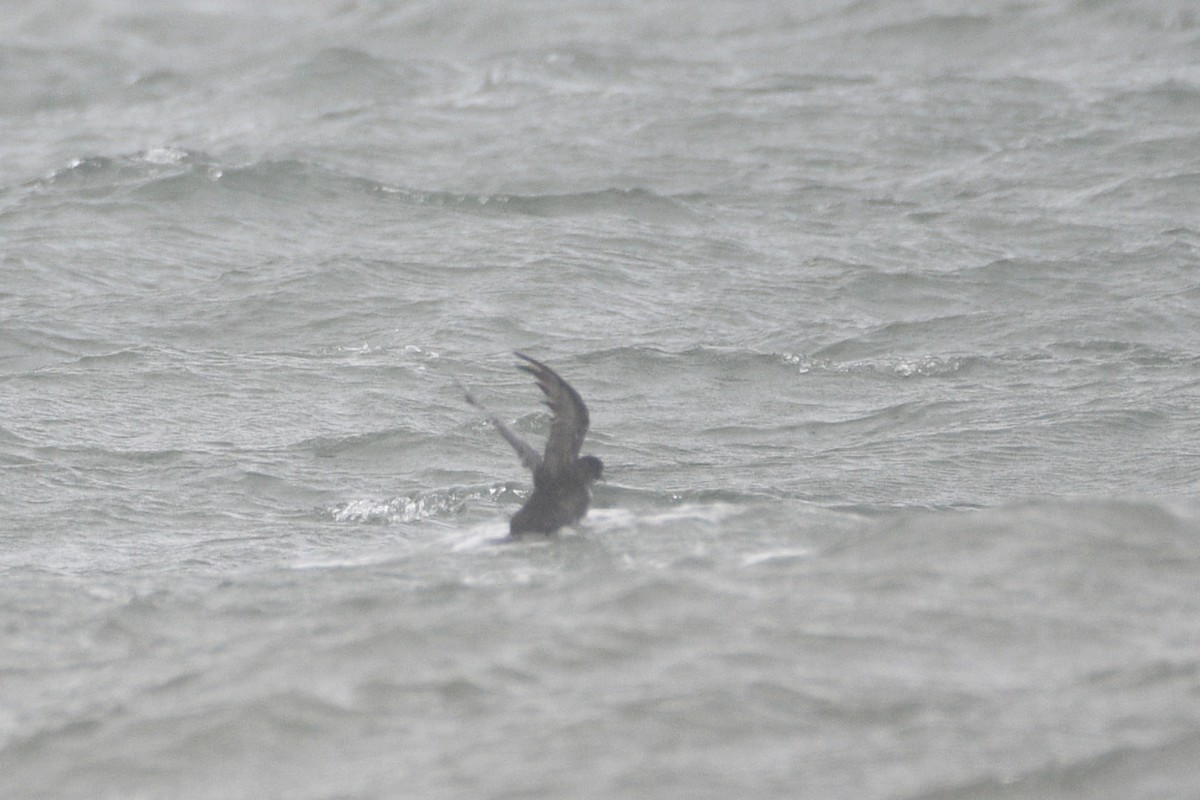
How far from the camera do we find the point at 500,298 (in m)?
13.3

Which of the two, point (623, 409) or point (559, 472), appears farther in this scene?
point (623, 409)

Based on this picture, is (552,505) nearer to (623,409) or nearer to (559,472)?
(559,472)

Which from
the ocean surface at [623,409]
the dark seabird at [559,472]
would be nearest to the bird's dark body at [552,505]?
the dark seabird at [559,472]

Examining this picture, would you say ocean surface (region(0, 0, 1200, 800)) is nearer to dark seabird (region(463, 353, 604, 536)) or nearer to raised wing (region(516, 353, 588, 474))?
dark seabird (region(463, 353, 604, 536))

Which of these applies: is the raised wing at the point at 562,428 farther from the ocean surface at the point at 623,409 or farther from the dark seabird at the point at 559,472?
the ocean surface at the point at 623,409

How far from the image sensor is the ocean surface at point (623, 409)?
5.27 m

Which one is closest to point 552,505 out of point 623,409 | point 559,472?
point 559,472

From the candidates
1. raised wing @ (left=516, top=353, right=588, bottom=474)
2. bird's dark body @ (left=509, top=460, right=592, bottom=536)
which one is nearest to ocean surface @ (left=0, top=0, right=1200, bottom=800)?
bird's dark body @ (left=509, top=460, right=592, bottom=536)

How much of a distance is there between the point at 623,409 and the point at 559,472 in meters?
2.91

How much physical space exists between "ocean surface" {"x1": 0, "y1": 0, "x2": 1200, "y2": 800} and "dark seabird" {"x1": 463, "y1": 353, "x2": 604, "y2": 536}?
0.44 ft

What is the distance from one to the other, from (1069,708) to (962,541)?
1602 millimetres

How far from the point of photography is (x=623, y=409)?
11133mm

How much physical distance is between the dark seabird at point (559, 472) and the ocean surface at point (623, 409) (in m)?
0.13

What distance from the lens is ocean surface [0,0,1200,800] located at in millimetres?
5270
